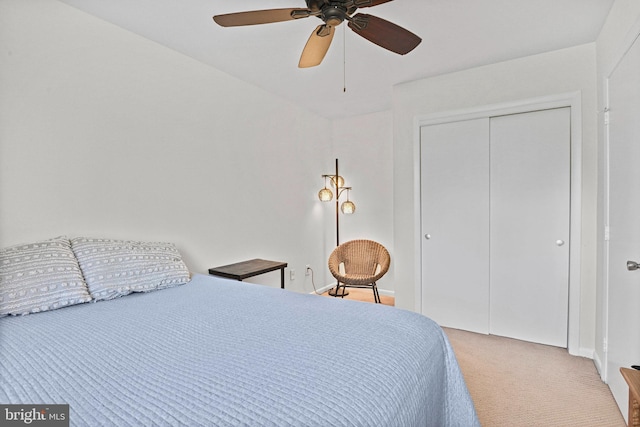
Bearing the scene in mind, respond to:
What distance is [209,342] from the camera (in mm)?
1177

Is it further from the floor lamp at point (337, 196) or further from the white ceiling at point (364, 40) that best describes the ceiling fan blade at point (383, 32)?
the floor lamp at point (337, 196)

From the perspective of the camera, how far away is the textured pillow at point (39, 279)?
4.74 feet

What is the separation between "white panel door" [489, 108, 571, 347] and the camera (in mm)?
2650

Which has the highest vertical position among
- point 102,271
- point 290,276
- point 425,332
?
point 102,271

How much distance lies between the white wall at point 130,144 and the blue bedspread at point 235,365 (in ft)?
2.58

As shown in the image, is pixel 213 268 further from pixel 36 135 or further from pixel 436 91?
pixel 436 91

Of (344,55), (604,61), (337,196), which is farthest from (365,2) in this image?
(337,196)

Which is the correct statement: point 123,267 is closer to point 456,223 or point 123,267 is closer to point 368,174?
point 456,223

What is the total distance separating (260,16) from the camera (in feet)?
4.88

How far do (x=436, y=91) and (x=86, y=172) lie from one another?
9.79 feet

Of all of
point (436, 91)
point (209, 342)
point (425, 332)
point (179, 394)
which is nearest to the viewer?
point (179, 394)

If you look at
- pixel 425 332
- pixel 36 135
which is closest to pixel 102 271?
pixel 36 135

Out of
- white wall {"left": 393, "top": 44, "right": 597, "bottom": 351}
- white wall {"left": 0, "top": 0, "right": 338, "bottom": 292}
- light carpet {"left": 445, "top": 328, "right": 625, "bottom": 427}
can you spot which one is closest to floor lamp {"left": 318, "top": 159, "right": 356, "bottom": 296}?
white wall {"left": 0, "top": 0, "right": 338, "bottom": 292}

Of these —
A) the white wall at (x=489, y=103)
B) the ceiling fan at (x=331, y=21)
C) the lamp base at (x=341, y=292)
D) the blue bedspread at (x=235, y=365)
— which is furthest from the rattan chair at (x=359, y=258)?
the ceiling fan at (x=331, y=21)
